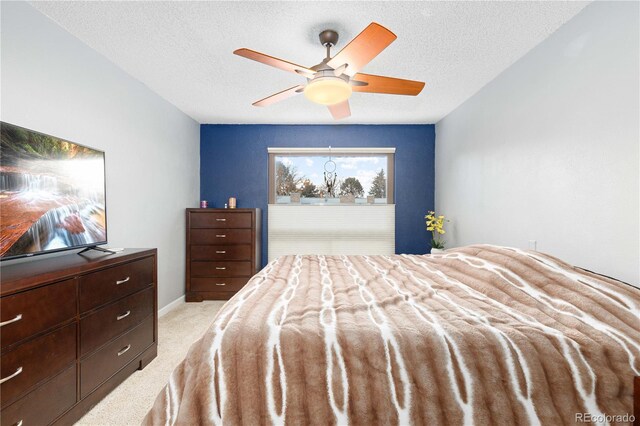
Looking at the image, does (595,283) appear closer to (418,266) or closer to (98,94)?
(418,266)

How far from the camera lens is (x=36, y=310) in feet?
4.50

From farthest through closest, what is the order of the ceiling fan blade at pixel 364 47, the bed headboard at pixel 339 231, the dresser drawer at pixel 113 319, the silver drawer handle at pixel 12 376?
the bed headboard at pixel 339 231, the dresser drawer at pixel 113 319, the ceiling fan blade at pixel 364 47, the silver drawer handle at pixel 12 376

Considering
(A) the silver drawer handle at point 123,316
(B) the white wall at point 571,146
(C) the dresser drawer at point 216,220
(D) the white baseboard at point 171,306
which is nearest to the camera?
(B) the white wall at point 571,146

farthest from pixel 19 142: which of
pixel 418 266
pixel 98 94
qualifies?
pixel 418 266

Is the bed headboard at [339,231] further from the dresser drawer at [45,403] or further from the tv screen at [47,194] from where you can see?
the dresser drawer at [45,403]

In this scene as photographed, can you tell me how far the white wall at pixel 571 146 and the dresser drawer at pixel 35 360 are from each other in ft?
9.88

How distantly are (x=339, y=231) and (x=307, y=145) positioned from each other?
1356 mm

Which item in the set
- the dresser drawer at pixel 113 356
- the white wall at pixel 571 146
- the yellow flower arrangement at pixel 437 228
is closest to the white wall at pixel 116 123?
the dresser drawer at pixel 113 356

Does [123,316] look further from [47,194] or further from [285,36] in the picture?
[285,36]

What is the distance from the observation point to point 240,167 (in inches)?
169

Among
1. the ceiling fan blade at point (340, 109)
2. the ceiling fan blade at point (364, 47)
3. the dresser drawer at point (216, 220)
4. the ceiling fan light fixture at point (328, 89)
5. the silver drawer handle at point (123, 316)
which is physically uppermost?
the ceiling fan blade at point (364, 47)

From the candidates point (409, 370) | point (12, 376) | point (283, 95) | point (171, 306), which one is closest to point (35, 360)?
point (12, 376)

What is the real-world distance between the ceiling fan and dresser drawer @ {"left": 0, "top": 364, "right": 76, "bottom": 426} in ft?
6.48

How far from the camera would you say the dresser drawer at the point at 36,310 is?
124 centimetres
